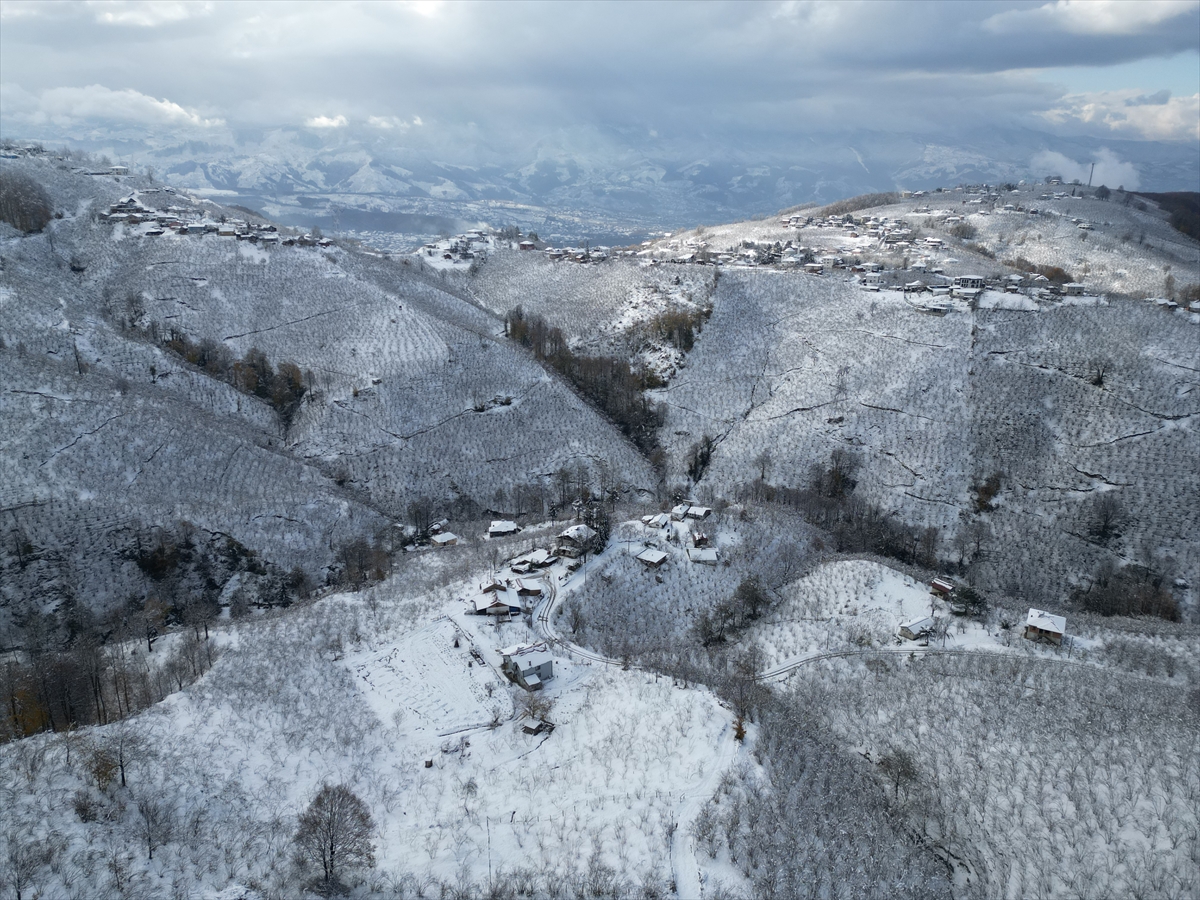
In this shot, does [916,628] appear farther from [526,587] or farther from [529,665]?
[526,587]

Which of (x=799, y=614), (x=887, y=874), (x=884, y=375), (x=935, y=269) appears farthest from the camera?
(x=935, y=269)

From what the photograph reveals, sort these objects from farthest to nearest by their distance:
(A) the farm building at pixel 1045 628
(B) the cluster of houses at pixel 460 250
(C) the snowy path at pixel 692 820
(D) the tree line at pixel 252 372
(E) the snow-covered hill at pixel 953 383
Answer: (B) the cluster of houses at pixel 460 250 < (D) the tree line at pixel 252 372 < (E) the snow-covered hill at pixel 953 383 < (A) the farm building at pixel 1045 628 < (C) the snowy path at pixel 692 820

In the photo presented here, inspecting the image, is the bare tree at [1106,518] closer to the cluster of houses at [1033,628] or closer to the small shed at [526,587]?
the cluster of houses at [1033,628]

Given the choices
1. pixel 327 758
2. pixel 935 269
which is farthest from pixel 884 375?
pixel 327 758

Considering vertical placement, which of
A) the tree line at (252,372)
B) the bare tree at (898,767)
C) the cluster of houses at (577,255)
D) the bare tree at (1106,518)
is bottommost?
the bare tree at (1106,518)

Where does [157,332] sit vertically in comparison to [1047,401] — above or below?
above

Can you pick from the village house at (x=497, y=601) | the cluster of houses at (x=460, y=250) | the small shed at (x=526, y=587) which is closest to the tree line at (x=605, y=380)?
the small shed at (x=526, y=587)

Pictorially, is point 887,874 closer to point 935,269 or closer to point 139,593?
point 139,593
